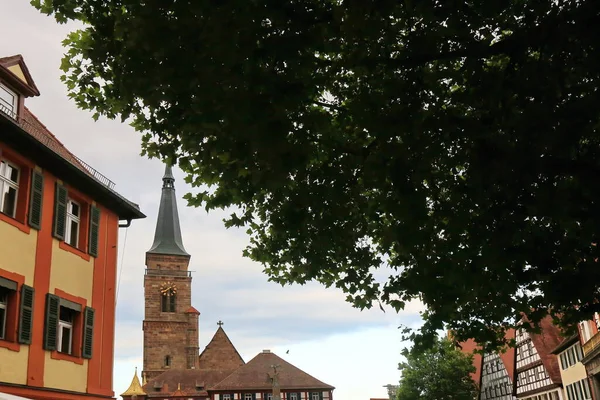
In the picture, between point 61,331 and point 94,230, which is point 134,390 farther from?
point 61,331

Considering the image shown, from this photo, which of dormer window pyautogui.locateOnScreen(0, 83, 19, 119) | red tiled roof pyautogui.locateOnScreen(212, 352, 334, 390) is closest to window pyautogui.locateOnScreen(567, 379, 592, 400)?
dormer window pyautogui.locateOnScreen(0, 83, 19, 119)

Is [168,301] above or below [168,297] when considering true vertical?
below

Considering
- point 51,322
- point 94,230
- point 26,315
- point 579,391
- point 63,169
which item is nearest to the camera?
point 26,315

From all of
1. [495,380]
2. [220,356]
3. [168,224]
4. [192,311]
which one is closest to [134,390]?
[220,356]

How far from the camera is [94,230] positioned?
16.7 m

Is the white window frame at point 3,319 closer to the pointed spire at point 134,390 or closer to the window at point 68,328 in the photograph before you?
the window at point 68,328

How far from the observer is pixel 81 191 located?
1641 cm

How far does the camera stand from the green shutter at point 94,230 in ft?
53.8

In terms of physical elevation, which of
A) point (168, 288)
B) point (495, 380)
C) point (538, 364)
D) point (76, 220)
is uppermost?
point (168, 288)

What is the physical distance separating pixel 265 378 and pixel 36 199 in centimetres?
5970

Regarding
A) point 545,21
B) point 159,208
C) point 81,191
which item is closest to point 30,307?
point 81,191

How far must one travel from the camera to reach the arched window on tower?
88438 millimetres

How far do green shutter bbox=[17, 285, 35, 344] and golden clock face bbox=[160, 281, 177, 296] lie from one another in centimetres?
7780

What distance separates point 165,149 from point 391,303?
4.25m
